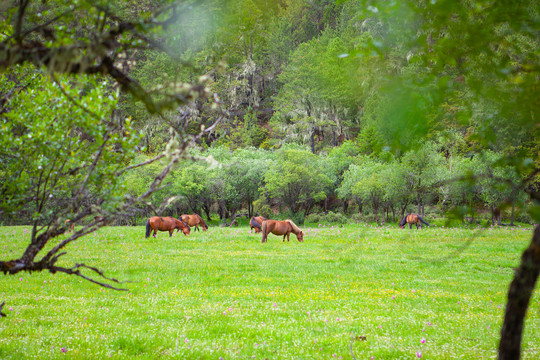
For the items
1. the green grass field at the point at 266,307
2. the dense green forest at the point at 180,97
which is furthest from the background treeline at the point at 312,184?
the dense green forest at the point at 180,97

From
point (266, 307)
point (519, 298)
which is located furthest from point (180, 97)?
point (266, 307)

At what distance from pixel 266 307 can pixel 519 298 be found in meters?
7.79

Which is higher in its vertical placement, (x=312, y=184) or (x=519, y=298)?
(x=312, y=184)

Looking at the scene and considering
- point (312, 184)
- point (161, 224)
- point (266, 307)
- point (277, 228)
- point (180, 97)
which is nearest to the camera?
point (180, 97)

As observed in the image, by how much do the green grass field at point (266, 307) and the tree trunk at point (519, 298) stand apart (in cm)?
65

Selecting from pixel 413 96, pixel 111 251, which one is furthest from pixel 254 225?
pixel 413 96

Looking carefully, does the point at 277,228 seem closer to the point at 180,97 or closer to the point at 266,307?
the point at 266,307

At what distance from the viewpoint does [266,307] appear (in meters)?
10.2

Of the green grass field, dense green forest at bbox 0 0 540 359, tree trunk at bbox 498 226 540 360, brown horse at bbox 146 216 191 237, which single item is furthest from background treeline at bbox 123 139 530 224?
tree trunk at bbox 498 226 540 360

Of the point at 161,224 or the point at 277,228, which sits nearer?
the point at 277,228

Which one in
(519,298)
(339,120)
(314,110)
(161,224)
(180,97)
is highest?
(314,110)

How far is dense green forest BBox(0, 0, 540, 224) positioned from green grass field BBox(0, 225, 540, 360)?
139 cm

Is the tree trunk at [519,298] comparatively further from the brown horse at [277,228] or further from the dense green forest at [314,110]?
the brown horse at [277,228]

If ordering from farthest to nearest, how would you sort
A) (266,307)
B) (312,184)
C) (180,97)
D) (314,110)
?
(314,110), (312,184), (266,307), (180,97)
